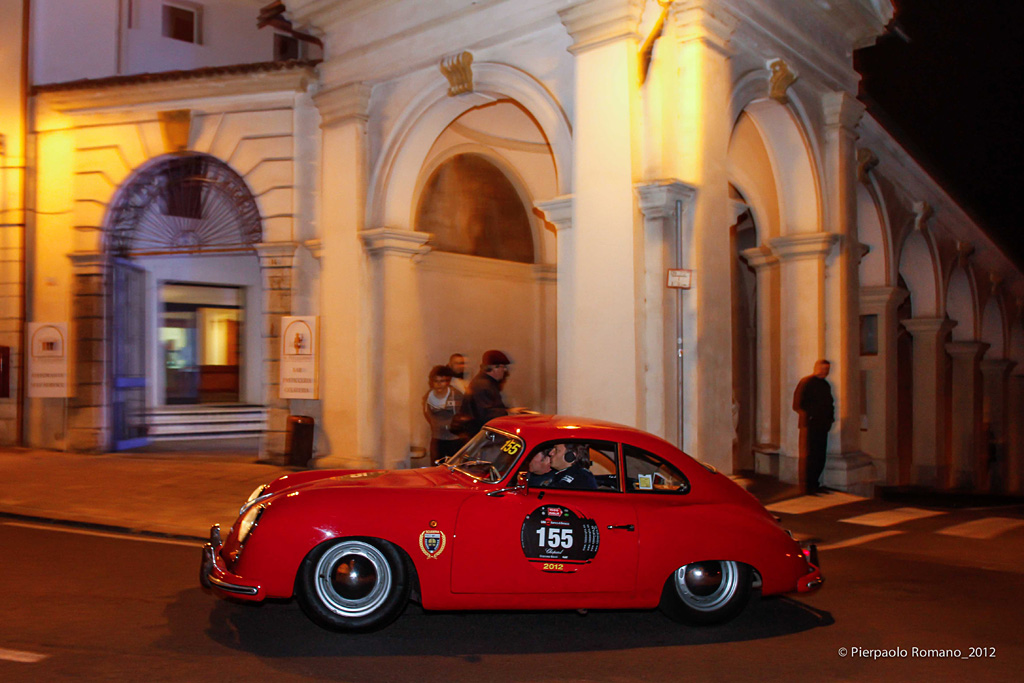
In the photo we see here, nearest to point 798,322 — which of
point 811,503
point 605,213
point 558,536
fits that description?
point 811,503

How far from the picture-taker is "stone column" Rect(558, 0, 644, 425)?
10.2 m

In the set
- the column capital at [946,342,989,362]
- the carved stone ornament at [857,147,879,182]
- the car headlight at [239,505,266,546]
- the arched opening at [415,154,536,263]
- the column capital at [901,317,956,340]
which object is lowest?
the car headlight at [239,505,266,546]

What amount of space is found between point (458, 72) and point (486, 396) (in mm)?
5337

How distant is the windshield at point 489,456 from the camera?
551cm

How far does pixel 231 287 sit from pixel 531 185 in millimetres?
11515

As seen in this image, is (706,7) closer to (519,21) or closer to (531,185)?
(519,21)

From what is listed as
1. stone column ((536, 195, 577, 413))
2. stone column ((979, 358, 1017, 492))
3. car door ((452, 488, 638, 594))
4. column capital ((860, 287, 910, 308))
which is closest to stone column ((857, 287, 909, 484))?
column capital ((860, 287, 910, 308))

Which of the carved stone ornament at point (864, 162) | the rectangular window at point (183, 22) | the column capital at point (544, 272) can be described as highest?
the rectangular window at point (183, 22)

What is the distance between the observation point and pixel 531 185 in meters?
16.5

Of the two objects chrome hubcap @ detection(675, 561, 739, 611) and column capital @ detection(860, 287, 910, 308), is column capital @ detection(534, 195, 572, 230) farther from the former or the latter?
column capital @ detection(860, 287, 910, 308)

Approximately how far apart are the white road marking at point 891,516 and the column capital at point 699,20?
571cm

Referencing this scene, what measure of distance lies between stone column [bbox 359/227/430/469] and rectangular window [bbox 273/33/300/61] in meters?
10.9

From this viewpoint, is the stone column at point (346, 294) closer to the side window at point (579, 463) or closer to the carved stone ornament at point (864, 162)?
the side window at point (579, 463)

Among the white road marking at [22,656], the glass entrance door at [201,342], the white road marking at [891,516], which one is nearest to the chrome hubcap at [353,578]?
the white road marking at [22,656]
